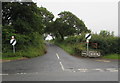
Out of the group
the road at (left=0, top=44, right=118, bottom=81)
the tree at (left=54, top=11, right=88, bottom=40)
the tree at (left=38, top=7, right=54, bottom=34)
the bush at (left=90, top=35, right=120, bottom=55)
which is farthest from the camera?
the tree at (left=38, top=7, right=54, bottom=34)

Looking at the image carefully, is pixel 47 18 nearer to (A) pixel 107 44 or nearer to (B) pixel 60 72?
(A) pixel 107 44

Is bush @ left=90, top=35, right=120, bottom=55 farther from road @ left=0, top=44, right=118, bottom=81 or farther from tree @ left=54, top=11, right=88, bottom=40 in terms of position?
tree @ left=54, top=11, right=88, bottom=40

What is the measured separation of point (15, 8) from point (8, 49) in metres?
6.55

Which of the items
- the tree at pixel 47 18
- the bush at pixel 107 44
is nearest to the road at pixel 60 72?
the bush at pixel 107 44

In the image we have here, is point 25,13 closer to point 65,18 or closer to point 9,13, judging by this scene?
point 9,13

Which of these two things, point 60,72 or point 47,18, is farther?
point 47,18

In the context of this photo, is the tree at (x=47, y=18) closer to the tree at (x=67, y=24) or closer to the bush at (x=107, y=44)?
the tree at (x=67, y=24)

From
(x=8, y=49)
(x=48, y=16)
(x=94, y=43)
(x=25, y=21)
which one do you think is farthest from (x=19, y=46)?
(x=48, y=16)

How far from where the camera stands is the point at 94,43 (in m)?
17.5

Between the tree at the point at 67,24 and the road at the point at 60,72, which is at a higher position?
the tree at the point at 67,24

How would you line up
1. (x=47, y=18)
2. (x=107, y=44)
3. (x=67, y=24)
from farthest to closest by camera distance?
(x=47, y=18) < (x=67, y=24) < (x=107, y=44)

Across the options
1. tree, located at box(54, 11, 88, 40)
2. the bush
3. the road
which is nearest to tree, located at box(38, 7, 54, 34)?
tree, located at box(54, 11, 88, 40)

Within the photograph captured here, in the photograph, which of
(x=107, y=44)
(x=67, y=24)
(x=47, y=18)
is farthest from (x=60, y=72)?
(x=47, y=18)

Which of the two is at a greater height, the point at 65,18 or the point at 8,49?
the point at 65,18
